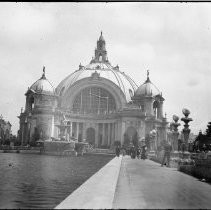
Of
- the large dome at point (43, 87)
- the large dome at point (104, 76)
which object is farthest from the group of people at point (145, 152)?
the large dome at point (43, 87)

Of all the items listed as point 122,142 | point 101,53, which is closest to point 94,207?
point 122,142

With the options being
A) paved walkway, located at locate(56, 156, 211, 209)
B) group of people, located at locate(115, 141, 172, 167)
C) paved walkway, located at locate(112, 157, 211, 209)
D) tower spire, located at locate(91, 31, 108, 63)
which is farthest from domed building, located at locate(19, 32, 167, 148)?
paved walkway, located at locate(56, 156, 211, 209)

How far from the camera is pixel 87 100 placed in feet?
244

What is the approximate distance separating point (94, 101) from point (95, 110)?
5.71 ft

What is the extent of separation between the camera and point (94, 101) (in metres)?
74.6

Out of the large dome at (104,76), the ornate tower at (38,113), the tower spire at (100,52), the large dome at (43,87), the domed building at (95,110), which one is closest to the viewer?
the domed building at (95,110)

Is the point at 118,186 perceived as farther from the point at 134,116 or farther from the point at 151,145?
the point at 134,116

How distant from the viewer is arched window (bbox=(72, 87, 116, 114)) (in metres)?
74.1

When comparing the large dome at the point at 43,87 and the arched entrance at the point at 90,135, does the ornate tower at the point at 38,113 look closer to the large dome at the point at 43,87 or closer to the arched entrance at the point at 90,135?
the large dome at the point at 43,87

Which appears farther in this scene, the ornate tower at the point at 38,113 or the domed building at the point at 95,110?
the ornate tower at the point at 38,113

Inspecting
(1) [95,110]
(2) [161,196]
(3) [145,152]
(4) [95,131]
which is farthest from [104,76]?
(2) [161,196]

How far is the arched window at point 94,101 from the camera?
Answer: 243ft

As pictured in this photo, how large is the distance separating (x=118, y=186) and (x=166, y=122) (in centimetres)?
6541

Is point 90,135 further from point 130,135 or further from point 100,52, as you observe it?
point 100,52
